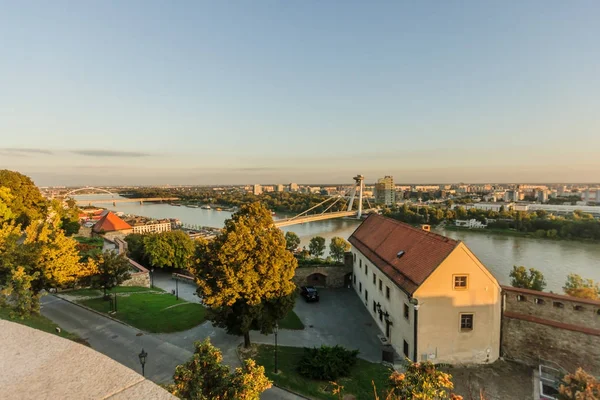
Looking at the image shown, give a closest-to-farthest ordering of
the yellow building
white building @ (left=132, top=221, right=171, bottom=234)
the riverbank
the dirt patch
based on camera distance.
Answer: the dirt patch
the yellow building
the riverbank
white building @ (left=132, top=221, right=171, bottom=234)

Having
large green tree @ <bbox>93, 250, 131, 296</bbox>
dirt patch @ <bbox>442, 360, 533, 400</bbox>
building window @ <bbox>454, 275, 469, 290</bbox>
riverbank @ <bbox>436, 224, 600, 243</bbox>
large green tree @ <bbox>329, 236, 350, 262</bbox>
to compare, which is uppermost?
building window @ <bbox>454, 275, 469, 290</bbox>

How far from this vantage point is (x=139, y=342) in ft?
40.2

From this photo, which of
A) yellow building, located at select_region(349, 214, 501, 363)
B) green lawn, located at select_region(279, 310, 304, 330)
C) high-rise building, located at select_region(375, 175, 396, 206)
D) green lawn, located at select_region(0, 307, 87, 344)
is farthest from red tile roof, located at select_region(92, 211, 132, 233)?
high-rise building, located at select_region(375, 175, 396, 206)

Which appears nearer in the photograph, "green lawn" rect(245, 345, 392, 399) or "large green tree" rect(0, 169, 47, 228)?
"green lawn" rect(245, 345, 392, 399)

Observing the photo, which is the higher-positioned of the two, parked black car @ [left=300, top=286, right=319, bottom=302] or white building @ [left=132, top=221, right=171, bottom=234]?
parked black car @ [left=300, top=286, right=319, bottom=302]

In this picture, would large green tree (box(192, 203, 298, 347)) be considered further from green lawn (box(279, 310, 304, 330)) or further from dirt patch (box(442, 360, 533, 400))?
dirt patch (box(442, 360, 533, 400))

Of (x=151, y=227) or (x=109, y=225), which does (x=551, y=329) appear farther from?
(x=151, y=227)

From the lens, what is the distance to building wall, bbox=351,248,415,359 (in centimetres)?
1214

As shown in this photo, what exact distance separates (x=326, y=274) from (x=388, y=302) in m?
7.53

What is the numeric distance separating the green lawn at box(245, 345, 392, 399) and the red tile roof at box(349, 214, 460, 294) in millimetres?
3021

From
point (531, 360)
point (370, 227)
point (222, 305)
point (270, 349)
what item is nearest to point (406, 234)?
point (370, 227)

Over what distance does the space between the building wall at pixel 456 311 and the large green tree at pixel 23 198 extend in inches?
1154

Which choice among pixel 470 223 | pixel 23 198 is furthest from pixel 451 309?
pixel 470 223

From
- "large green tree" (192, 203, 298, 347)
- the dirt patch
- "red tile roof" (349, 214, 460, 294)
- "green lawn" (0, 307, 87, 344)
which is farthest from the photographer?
"red tile roof" (349, 214, 460, 294)
